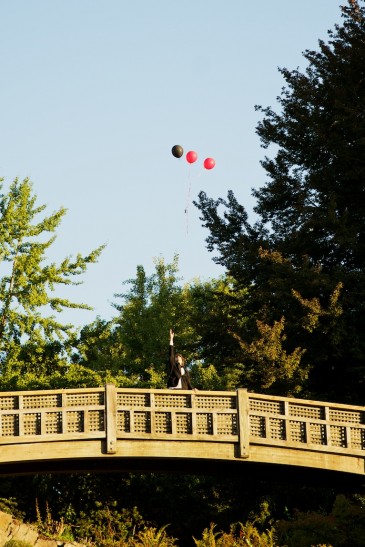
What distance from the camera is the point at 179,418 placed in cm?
3025

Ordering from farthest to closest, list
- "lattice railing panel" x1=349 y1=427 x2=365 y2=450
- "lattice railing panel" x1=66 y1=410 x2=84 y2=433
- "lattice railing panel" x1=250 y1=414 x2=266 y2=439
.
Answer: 1. "lattice railing panel" x1=349 y1=427 x2=365 y2=450
2. "lattice railing panel" x1=250 y1=414 x2=266 y2=439
3. "lattice railing panel" x1=66 y1=410 x2=84 y2=433

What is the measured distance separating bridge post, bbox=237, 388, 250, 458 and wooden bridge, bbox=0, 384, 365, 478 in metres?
0.02

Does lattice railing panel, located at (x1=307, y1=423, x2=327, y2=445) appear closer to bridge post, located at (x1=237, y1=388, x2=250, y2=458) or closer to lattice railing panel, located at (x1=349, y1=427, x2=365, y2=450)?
lattice railing panel, located at (x1=349, y1=427, x2=365, y2=450)

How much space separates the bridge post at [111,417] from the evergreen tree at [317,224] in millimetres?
10397

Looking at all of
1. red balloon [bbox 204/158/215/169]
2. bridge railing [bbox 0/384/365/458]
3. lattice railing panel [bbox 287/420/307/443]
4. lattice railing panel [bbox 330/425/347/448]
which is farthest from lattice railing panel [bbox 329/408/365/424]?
red balloon [bbox 204/158/215/169]

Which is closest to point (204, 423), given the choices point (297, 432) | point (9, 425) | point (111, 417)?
point (111, 417)

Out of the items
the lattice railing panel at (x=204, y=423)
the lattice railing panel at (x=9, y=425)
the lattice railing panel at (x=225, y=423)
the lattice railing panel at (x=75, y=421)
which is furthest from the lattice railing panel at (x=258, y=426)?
the lattice railing panel at (x=9, y=425)

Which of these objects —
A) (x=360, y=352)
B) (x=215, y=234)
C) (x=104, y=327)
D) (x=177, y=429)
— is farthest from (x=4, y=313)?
(x=177, y=429)

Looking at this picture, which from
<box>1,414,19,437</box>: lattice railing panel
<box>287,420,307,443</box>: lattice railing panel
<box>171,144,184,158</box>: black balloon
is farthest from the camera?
<box>171,144,184,158</box>: black balloon

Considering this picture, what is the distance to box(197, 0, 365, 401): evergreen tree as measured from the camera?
3988 cm

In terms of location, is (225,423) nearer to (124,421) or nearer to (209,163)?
(124,421)

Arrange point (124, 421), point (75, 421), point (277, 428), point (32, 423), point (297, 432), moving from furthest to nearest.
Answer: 1. point (297, 432)
2. point (277, 428)
3. point (124, 421)
4. point (75, 421)
5. point (32, 423)

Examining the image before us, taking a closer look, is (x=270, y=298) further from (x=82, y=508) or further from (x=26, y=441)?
(x=26, y=441)

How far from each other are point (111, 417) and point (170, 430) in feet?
4.92
